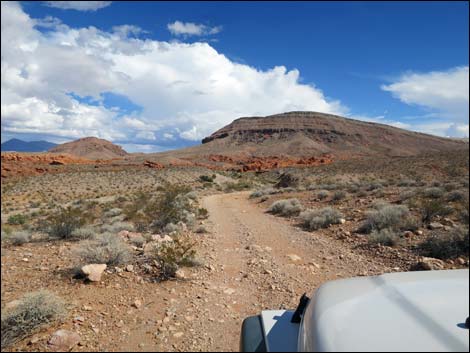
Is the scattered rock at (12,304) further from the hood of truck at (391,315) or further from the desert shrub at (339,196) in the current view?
the desert shrub at (339,196)

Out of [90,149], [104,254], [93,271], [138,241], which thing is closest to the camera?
[93,271]

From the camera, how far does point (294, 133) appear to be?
116 metres

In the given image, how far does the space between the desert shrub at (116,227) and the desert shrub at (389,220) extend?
631cm

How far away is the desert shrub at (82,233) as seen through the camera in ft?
23.5

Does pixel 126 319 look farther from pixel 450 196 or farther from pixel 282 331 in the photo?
pixel 450 196

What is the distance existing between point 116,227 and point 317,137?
111m

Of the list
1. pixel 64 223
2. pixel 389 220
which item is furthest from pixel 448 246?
pixel 64 223

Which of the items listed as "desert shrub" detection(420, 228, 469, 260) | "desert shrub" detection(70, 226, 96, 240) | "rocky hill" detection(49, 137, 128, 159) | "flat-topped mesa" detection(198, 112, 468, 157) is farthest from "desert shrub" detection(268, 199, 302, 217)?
"flat-topped mesa" detection(198, 112, 468, 157)

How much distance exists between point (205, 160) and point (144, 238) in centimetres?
7626

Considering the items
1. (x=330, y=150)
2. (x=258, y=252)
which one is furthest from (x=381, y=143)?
(x=258, y=252)

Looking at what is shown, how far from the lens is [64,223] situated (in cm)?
683

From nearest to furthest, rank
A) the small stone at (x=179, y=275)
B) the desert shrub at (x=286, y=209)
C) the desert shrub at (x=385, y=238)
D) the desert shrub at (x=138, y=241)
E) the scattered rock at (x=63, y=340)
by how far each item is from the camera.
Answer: the scattered rock at (x=63, y=340) → the small stone at (x=179, y=275) → the desert shrub at (x=138, y=241) → the desert shrub at (x=385, y=238) → the desert shrub at (x=286, y=209)

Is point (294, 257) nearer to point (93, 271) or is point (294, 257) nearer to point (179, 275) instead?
point (179, 275)

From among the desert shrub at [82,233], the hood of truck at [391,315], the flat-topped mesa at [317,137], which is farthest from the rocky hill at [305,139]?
the hood of truck at [391,315]
